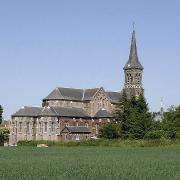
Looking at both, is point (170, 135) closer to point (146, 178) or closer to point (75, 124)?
point (75, 124)

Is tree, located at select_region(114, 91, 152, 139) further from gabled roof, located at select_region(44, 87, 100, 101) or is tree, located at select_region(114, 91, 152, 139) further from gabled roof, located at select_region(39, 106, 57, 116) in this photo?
gabled roof, located at select_region(44, 87, 100, 101)

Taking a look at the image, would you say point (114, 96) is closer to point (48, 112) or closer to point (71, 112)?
point (71, 112)

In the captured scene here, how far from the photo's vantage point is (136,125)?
330ft

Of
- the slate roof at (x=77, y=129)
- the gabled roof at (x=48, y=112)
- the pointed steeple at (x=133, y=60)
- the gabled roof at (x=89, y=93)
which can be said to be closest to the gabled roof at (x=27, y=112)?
the gabled roof at (x=48, y=112)

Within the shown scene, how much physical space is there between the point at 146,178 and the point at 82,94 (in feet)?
337

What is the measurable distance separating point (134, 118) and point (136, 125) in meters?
1.67

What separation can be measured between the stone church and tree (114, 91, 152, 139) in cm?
1384

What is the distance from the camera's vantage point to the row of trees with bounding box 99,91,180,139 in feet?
327

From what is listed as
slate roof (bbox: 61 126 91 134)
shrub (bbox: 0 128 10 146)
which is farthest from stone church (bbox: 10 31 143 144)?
shrub (bbox: 0 128 10 146)

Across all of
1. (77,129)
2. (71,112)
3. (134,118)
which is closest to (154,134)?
(134,118)

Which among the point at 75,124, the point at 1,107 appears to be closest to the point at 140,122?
the point at 75,124

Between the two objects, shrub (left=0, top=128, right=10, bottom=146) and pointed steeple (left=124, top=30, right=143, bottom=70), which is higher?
pointed steeple (left=124, top=30, right=143, bottom=70)

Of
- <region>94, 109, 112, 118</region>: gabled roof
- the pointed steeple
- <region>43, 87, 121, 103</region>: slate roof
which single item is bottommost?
<region>94, 109, 112, 118</region>: gabled roof

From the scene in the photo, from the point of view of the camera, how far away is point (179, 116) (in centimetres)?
11200
